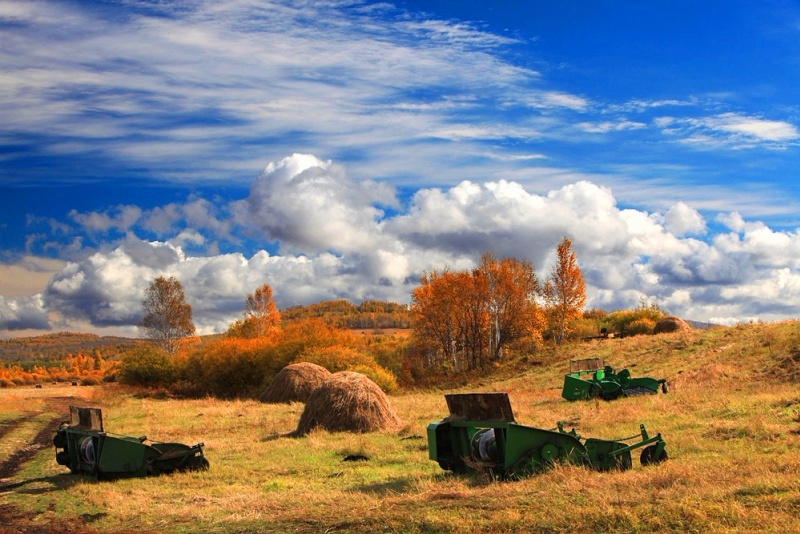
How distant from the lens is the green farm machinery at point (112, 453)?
1463cm

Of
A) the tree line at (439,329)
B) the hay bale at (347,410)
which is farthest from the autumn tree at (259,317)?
the hay bale at (347,410)

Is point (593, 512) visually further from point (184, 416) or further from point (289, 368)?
point (289, 368)

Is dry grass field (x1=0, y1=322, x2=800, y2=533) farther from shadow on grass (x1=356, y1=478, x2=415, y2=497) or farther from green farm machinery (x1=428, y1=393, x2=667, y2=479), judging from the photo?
green farm machinery (x1=428, y1=393, x2=667, y2=479)

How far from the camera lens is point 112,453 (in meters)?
14.6

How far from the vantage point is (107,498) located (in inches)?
489

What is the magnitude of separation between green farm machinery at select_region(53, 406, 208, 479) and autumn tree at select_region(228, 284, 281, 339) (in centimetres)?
6363

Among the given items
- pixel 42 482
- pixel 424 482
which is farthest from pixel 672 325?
pixel 42 482

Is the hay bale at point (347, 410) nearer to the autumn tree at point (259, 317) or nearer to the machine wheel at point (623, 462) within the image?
the machine wheel at point (623, 462)

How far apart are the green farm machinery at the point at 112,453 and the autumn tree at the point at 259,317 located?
63.6 meters

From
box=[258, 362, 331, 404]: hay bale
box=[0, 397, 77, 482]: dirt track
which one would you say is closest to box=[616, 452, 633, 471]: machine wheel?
box=[0, 397, 77, 482]: dirt track

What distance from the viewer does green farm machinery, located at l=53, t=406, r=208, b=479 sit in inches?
576

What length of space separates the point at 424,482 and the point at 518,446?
1.71 m

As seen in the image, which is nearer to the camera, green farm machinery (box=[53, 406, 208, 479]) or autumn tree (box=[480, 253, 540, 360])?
green farm machinery (box=[53, 406, 208, 479])

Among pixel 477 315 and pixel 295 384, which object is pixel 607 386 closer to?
pixel 295 384
